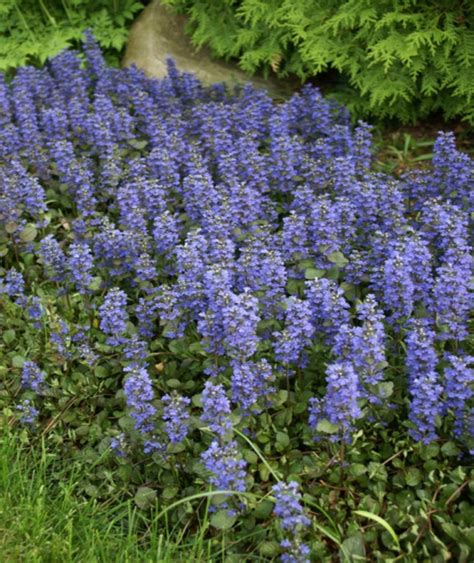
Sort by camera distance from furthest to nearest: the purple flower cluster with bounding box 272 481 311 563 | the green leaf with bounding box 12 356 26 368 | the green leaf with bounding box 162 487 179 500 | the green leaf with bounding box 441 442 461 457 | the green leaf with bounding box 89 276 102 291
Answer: the green leaf with bounding box 89 276 102 291 < the green leaf with bounding box 12 356 26 368 < the green leaf with bounding box 162 487 179 500 < the green leaf with bounding box 441 442 461 457 < the purple flower cluster with bounding box 272 481 311 563

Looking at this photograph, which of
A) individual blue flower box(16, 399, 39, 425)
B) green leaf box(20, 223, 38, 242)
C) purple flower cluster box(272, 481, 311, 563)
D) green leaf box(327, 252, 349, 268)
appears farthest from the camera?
green leaf box(20, 223, 38, 242)

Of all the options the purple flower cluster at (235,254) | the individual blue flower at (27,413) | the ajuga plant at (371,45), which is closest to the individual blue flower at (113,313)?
the purple flower cluster at (235,254)

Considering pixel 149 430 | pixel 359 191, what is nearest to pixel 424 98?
pixel 359 191

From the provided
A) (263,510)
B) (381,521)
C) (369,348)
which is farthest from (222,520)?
(369,348)

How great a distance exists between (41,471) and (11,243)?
5.46ft

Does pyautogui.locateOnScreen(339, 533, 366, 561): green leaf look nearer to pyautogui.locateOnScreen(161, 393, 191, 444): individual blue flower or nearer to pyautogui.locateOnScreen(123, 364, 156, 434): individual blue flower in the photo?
pyautogui.locateOnScreen(161, 393, 191, 444): individual blue flower

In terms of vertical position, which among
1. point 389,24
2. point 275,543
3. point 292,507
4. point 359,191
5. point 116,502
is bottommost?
point 116,502

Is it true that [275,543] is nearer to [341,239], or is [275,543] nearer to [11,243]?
[341,239]

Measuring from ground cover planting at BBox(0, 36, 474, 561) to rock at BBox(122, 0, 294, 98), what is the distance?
48.8 inches

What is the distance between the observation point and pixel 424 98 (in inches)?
224

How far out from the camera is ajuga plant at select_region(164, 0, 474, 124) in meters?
5.23

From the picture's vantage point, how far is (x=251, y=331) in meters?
3.13

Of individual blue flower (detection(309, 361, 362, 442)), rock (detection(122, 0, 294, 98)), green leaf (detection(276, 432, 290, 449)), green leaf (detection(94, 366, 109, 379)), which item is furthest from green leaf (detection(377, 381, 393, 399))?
rock (detection(122, 0, 294, 98))

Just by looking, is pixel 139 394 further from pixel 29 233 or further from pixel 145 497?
pixel 29 233
